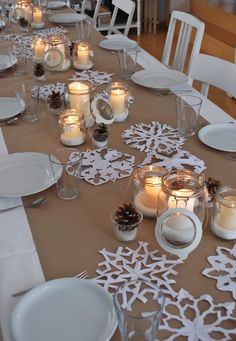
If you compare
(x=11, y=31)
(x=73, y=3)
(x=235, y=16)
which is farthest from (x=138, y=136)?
(x=73, y=3)

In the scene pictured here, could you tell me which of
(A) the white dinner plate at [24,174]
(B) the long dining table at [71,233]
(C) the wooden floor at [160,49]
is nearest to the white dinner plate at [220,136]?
(B) the long dining table at [71,233]

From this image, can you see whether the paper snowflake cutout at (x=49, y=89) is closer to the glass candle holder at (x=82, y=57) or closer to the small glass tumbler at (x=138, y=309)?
the glass candle holder at (x=82, y=57)

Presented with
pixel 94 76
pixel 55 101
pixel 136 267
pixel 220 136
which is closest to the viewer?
pixel 136 267

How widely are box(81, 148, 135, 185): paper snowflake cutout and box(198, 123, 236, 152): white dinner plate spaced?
236 mm

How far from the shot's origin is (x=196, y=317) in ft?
2.59

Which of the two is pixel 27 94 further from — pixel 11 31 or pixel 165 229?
pixel 11 31

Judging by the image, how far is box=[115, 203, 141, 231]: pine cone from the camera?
949 mm

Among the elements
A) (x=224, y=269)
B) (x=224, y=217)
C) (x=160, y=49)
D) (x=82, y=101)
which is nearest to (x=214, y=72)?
(x=82, y=101)

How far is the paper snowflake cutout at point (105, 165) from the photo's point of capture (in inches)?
46.9

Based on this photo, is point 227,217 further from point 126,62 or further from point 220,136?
point 126,62

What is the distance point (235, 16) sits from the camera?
12.1ft

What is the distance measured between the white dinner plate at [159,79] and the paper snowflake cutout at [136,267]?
0.89 meters

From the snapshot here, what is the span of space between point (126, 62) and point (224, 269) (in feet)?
3.63

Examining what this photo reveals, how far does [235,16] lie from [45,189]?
3.07 metres
